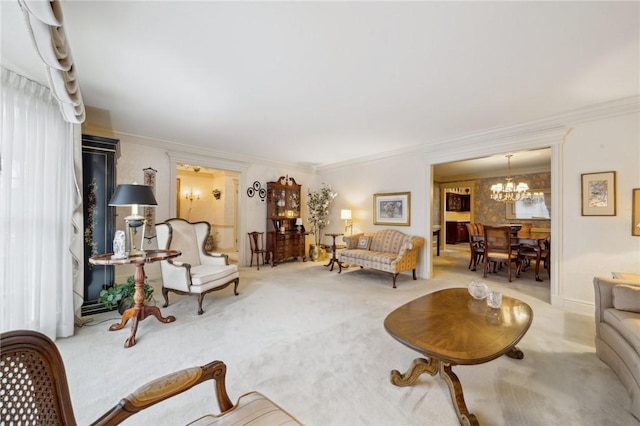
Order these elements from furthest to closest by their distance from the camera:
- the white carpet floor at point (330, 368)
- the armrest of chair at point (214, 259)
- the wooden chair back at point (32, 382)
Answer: the armrest of chair at point (214, 259) < the white carpet floor at point (330, 368) < the wooden chair back at point (32, 382)

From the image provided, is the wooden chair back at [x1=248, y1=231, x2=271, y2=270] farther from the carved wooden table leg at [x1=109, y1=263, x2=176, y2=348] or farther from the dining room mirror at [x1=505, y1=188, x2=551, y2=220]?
the dining room mirror at [x1=505, y1=188, x2=551, y2=220]

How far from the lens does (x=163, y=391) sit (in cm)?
88

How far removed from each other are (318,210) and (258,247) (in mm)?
1726

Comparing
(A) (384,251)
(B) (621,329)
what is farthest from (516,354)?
(A) (384,251)

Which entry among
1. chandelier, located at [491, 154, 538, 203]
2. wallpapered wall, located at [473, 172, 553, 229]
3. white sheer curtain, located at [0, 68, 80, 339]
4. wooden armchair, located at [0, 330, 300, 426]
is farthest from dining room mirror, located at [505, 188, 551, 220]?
white sheer curtain, located at [0, 68, 80, 339]

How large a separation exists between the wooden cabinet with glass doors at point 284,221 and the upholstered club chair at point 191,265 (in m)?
2.06

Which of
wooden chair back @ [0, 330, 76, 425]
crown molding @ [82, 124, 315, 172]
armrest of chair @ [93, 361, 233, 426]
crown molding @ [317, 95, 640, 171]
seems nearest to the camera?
wooden chair back @ [0, 330, 76, 425]

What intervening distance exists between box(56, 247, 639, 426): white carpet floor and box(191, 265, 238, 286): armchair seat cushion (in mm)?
355

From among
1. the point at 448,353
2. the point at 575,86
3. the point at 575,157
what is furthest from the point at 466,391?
the point at 575,157

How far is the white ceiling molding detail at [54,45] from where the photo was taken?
1.20 m

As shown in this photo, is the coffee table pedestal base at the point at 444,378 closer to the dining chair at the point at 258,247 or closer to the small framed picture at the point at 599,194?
the small framed picture at the point at 599,194

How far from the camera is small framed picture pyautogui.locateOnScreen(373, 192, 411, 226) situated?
4980 millimetres

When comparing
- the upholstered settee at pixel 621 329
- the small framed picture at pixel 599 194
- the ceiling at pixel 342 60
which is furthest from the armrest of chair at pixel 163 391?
the small framed picture at pixel 599 194

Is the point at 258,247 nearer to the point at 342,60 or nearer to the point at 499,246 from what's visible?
the point at 342,60
